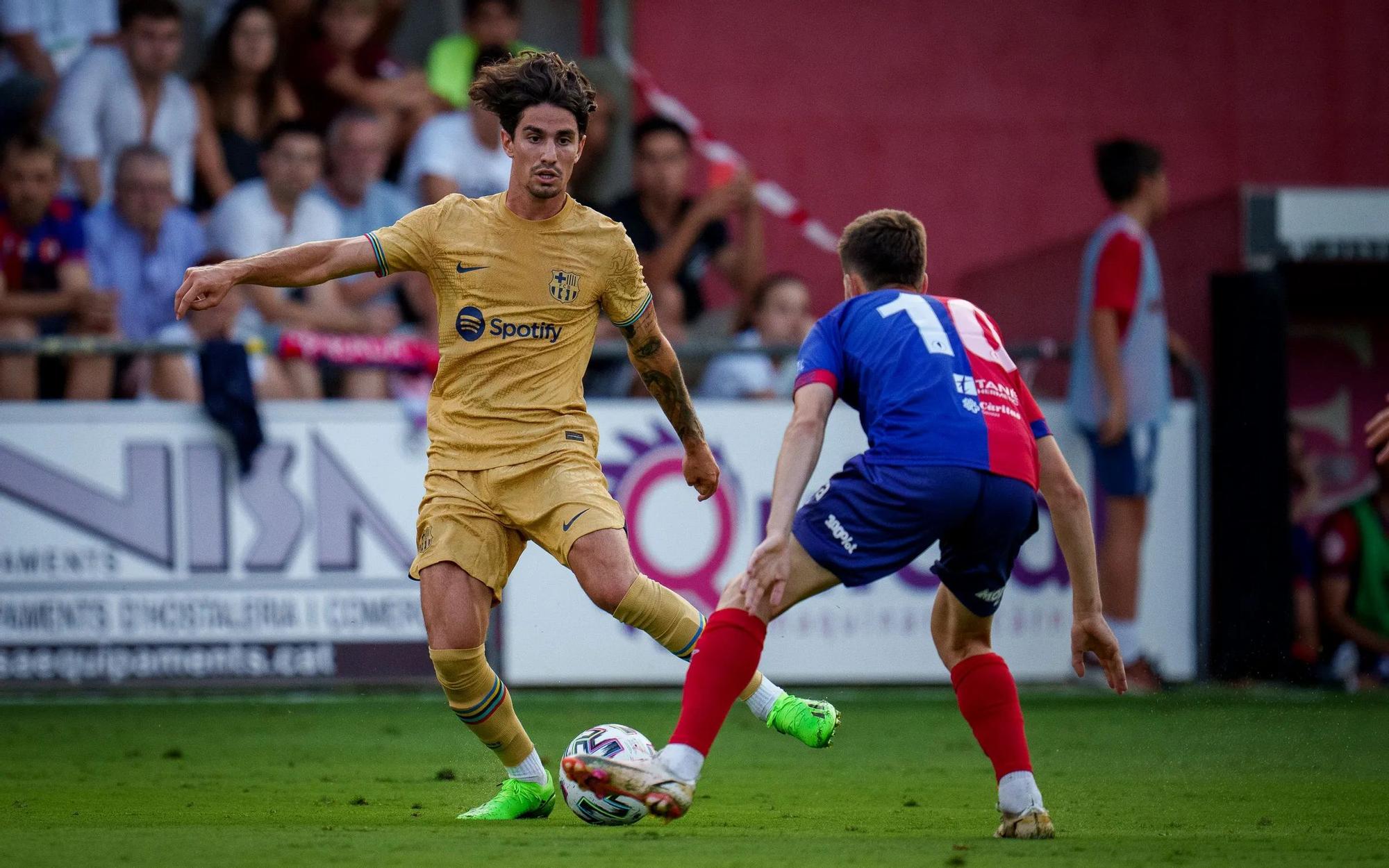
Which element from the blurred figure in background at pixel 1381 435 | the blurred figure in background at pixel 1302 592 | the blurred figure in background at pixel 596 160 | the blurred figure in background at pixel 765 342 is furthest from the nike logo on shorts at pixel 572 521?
the blurred figure in background at pixel 596 160

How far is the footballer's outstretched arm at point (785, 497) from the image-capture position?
14.4 ft

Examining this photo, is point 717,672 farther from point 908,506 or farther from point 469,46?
Result: point 469,46

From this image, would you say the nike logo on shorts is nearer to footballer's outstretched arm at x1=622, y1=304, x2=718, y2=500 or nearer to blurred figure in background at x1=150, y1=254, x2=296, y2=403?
footballer's outstretched arm at x1=622, y1=304, x2=718, y2=500

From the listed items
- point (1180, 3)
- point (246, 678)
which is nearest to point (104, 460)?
point (246, 678)

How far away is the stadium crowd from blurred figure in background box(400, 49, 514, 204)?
Result: 1cm

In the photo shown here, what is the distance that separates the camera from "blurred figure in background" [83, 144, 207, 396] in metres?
10.0

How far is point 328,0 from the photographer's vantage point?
36.3ft

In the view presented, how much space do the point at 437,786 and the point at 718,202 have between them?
18.1 ft

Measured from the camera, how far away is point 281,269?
515cm

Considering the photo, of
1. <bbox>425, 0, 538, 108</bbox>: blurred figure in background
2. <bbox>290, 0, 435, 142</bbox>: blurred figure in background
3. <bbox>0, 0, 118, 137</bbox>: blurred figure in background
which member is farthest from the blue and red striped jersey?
<bbox>0, 0, 118, 137</bbox>: blurred figure in background

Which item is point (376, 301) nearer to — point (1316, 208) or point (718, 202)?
point (718, 202)

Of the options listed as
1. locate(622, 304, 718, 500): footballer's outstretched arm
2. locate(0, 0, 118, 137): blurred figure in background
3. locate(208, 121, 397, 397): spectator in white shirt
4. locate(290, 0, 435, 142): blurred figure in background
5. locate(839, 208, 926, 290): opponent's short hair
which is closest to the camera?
locate(839, 208, 926, 290): opponent's short hair

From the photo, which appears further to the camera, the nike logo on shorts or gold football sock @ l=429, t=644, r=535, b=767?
the nike logo on shorts

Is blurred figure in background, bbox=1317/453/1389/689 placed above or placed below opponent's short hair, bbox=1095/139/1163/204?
below
